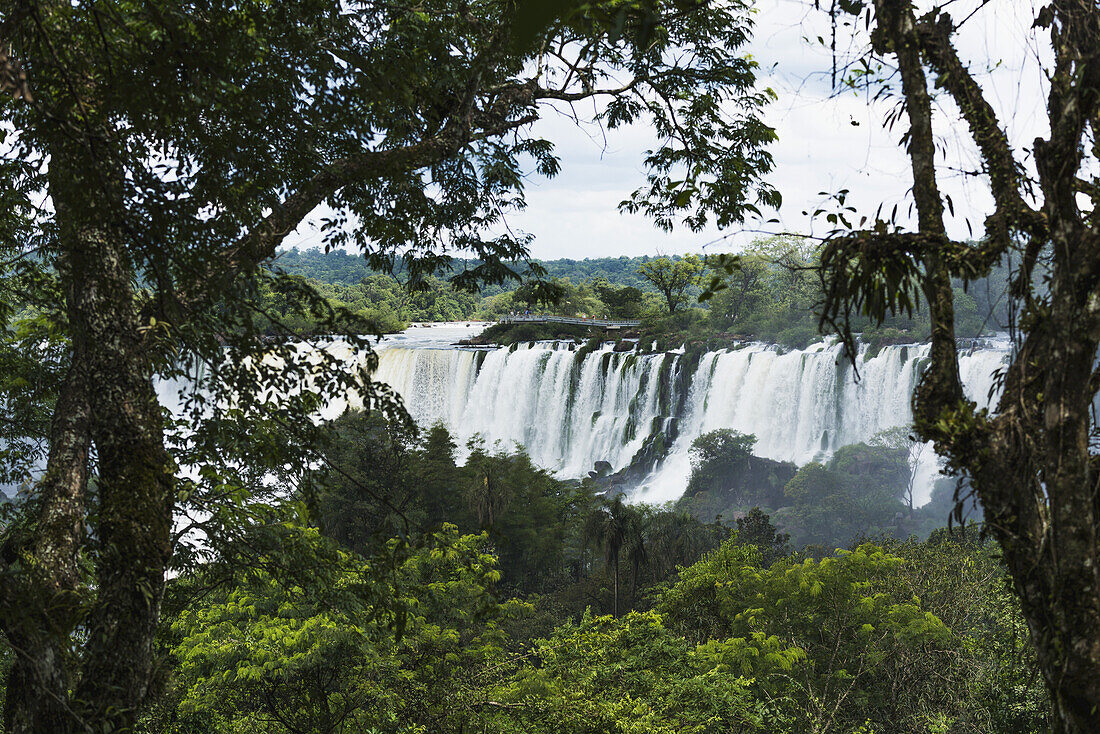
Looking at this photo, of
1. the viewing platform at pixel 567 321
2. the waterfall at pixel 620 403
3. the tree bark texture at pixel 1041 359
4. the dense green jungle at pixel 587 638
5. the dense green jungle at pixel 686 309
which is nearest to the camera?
the tree bark texture at pixel 1041 359

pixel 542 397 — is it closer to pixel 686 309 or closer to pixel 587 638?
pixel 686 309

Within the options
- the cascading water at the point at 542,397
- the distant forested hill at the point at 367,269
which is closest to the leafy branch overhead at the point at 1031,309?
the cascading water at the point at 542,397

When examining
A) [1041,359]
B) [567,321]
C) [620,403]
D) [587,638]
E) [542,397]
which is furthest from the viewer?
[567,321]

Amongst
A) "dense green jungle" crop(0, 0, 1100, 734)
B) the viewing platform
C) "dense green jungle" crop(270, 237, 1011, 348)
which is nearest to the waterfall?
"dense green jungle" crop(270, 237, 1011, 348)

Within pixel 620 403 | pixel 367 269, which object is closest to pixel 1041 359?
pixel 620 403

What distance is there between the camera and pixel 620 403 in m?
26.5

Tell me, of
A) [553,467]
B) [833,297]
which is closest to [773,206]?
[833,297]

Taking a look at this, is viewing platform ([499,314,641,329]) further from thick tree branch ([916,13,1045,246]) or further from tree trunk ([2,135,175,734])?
thick tree branch ([916,13,1045,246])

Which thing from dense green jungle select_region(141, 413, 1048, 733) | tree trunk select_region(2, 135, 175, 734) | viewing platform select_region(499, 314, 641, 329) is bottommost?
dense green jungle select_region(141, 413, 1048, 733)

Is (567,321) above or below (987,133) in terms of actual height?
below

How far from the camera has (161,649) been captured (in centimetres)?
802

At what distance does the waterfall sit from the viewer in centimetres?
2491

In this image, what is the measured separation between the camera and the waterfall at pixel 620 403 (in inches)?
981

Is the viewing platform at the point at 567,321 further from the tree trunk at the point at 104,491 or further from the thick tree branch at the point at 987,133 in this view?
the thick tree branch at the point at 987,133
